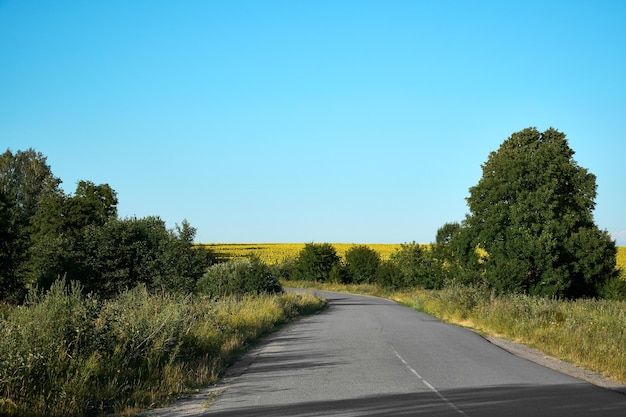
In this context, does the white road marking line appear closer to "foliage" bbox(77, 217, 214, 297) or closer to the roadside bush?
"foliage" bbox(77, 217, 214, 297)

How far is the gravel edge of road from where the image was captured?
38.4 feet

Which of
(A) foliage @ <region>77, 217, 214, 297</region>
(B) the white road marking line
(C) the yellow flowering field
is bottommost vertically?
(B) the white road marking line

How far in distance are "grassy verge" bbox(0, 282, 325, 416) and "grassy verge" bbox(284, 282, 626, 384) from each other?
27.9 ft

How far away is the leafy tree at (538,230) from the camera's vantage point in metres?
43.0

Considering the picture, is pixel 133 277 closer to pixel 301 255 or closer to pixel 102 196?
pixel 102 196

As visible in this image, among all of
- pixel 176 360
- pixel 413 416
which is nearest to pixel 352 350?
pixel 176 360

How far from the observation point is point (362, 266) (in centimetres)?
7538

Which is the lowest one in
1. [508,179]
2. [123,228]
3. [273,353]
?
[273,353]

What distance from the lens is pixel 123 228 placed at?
3212 cm

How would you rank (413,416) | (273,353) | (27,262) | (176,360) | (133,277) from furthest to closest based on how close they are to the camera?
(27,262)
(133,277)
(273,353)
(176,360)
(413,416)

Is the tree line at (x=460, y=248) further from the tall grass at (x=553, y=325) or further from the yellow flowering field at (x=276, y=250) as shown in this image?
the yellow flowering field at (x=276, y=250)

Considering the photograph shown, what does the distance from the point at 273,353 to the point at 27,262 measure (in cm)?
3089

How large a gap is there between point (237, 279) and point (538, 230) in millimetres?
22573

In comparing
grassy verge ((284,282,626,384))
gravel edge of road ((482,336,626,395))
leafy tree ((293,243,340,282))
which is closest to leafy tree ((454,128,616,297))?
grassy verge ((284,282,626,384))
